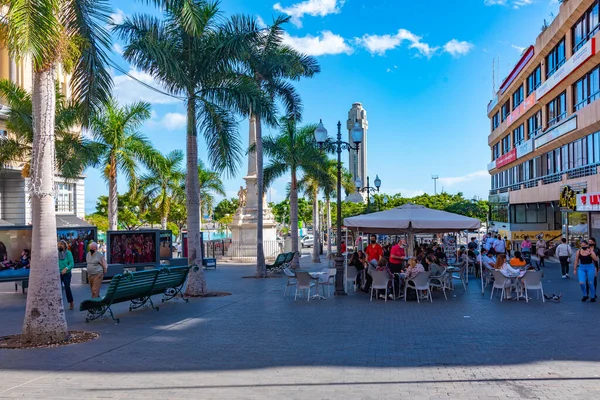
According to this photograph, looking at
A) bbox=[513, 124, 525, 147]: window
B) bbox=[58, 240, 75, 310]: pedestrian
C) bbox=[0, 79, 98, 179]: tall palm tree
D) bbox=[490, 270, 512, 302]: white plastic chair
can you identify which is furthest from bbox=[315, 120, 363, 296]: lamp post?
bbox=[513, 124, 525, 147]: window

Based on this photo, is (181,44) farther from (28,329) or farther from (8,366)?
(8,366)

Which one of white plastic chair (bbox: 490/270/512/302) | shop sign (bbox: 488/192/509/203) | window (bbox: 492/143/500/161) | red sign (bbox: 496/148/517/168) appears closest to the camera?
white plastic chair (bbox: 490/270/512/302)

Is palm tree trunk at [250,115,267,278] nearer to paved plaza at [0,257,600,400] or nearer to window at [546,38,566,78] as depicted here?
paved plaza at [0,257,600,400]

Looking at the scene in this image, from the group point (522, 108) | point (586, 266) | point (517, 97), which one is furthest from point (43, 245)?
point (517, 97)

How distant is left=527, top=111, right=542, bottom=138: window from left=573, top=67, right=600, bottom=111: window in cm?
894

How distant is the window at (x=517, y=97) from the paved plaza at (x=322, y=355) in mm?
37065

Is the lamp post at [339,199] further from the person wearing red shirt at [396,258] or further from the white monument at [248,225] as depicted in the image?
the white monument at [248,225]

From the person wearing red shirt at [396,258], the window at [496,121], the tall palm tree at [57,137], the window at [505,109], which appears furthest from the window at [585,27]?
the window at [496,121]

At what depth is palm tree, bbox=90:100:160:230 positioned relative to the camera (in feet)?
85.2

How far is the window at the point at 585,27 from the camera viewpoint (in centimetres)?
2802

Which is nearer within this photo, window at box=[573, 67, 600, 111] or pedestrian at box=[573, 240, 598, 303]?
pedestrian at box=[573, 240, 598, 303]

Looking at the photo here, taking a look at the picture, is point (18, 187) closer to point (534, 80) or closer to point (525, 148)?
point (525, 148)

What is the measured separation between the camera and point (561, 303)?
14688 millimetres

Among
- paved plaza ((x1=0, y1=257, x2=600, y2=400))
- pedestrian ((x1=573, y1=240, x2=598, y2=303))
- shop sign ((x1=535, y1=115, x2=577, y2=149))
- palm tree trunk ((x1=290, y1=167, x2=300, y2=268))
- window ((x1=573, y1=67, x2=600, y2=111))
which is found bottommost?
paved plaza ((x1=0, y1=257, x2=600, y2=400))
